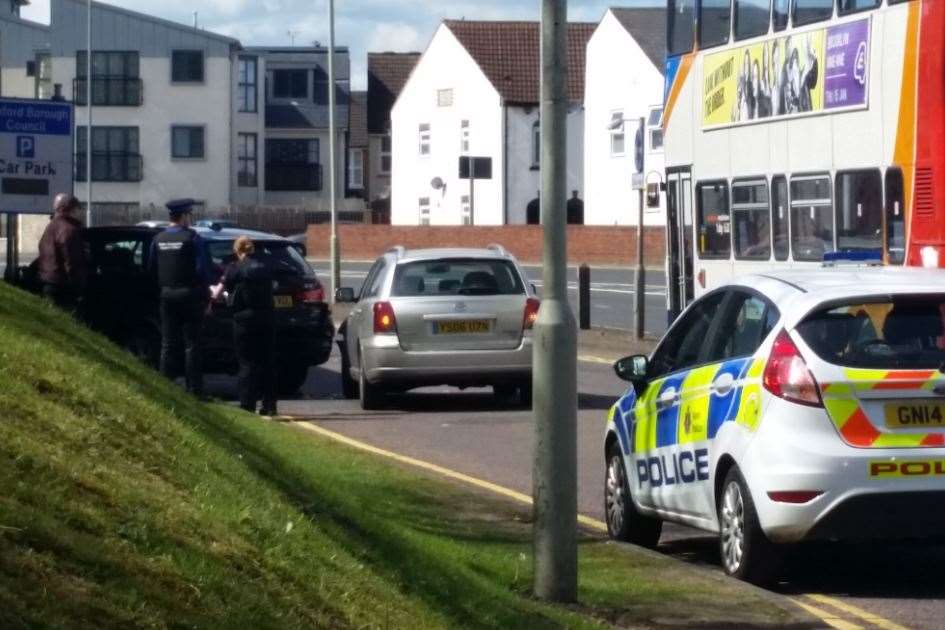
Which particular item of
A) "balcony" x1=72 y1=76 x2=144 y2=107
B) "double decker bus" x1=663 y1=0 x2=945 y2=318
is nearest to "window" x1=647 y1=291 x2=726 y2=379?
"double decker bus" x1=663 y1=0 x2=945 y2=318

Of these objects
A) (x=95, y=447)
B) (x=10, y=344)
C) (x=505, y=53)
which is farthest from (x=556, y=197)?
(x=505, y=53)

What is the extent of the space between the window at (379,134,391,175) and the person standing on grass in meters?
75.2

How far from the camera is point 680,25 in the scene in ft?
70.2

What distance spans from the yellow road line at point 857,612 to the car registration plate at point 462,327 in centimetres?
894

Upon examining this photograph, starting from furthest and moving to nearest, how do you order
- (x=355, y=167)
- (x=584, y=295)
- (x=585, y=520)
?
(x=355, y=167)
(x=584, y=295)
(x=585, y=520)

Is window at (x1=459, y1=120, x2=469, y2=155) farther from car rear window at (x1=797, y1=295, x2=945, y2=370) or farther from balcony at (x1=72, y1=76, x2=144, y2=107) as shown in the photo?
car rear window at (x1=797, y1=295, x2=945, y2=370)

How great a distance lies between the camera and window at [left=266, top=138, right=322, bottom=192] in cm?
8812

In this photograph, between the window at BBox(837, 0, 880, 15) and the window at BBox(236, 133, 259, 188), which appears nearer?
the window at BBox(837, 0, 880, 15)

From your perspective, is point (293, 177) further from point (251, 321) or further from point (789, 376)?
point (789, 376)

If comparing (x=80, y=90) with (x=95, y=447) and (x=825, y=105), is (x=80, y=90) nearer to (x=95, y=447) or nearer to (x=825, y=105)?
(x=825, y=105)

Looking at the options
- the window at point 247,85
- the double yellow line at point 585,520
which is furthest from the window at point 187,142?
the double yellow line at point 585,520

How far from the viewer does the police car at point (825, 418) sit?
8.59 m

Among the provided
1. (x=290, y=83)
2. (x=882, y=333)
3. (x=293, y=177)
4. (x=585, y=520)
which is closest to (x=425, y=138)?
(x=293, y=177)

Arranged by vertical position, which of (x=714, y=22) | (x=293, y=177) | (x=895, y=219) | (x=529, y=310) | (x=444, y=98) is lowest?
(x=529, y=310)
